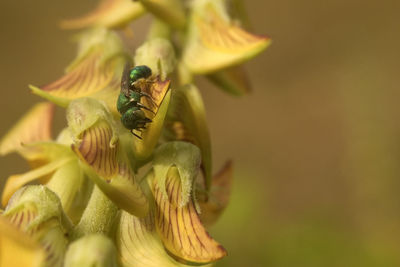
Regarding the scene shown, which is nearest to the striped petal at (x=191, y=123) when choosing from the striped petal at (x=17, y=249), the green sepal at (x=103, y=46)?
the green sepal at (x=103, y=46)

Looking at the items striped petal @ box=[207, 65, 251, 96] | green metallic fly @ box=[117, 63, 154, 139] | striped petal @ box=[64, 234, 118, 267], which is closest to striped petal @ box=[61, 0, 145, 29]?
striped petal @ box=[207, 65, 251, 96]

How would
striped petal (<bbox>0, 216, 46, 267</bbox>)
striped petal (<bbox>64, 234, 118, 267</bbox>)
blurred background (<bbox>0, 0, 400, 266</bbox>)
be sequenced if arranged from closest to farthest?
striped petal (<bbox>0, 216, 46, 267</bbox>), striped petal (<bbox>64, 234, 118, 267</bbox>), blurred background (<bbox>0, 0, 400, 266</bbox>)

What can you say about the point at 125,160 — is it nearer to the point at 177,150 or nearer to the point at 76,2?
the point at 177,150

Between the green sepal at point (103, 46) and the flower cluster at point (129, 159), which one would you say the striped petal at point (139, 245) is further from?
the green sepal at point (103, 46)

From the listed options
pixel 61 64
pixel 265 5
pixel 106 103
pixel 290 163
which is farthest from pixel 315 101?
pixel 106 103

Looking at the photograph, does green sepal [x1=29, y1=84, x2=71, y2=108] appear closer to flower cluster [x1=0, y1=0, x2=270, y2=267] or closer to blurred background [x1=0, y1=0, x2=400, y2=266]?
flower cluster [x1=0, y1=0, x2=270, y2=267]

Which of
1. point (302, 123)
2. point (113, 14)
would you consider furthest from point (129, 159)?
point (302, 123)
